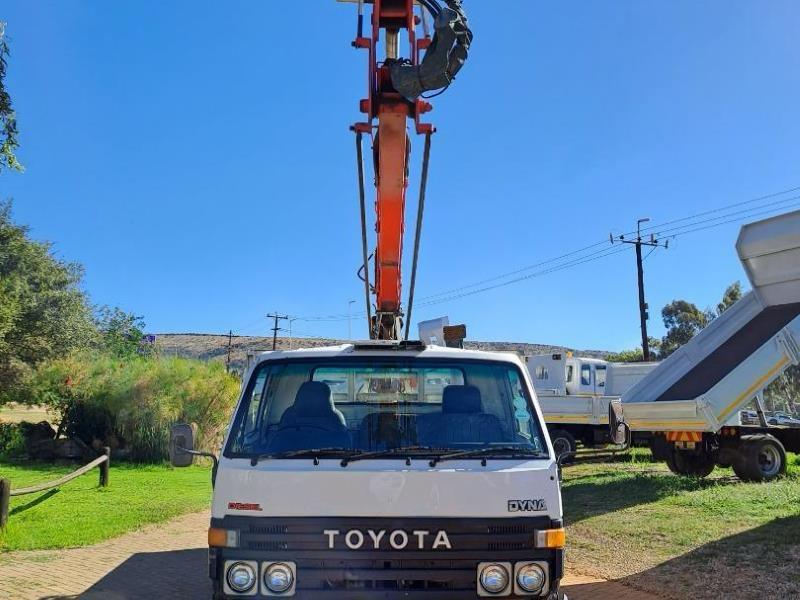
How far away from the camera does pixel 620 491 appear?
39.0 ft

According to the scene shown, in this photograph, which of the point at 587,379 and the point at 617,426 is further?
the point at 587,379

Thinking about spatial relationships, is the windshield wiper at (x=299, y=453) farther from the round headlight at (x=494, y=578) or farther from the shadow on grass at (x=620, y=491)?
the shadow on grass at (x=620, y=491)

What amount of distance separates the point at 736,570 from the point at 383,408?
14.6 ft

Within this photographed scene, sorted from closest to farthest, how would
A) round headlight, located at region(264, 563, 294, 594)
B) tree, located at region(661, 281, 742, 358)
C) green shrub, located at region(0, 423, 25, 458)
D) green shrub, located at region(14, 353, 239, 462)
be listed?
round headlight, located at region(264, 563, 294, 594)
green shrub, located at region(14, 353, 239, 462)
green shrub, located at region(0, 423, 25, 458)
tree, located at region(661, 281, 742, 358)

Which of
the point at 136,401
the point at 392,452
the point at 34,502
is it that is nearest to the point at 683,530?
the point at 392,452

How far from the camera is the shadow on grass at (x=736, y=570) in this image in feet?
20.9

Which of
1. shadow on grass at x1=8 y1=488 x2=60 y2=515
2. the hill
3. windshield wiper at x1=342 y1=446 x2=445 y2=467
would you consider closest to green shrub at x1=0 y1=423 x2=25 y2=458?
shadow on grass at x1=8 y1=488 x2=60 y2=515

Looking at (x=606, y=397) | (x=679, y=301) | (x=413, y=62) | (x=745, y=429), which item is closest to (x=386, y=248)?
(x=413, y=62)

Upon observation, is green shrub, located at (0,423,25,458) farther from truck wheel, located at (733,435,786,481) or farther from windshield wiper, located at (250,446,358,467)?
windshield wiper, located at (250,446,358,467)

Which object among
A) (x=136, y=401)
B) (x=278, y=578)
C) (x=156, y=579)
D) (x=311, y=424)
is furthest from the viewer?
(x=136, y=401)

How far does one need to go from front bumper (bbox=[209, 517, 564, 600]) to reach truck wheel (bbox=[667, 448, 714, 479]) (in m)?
10.3

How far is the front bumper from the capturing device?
12.2ft

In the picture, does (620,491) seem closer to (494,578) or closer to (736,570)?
(736,570)

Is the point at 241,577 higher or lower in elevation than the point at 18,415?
lower
